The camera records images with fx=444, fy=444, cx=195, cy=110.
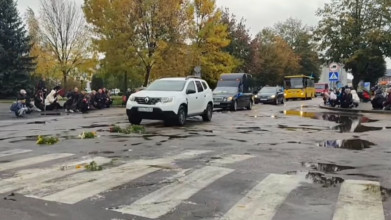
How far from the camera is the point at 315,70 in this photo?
88.4 m

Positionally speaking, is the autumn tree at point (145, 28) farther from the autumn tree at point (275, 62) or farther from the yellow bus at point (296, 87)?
the autumn tree at point (275, 62)

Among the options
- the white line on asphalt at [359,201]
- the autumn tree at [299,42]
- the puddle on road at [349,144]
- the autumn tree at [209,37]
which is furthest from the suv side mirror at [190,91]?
the autumn tree at [299,42]

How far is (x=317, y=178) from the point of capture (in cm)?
693

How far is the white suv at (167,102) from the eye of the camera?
15.1m

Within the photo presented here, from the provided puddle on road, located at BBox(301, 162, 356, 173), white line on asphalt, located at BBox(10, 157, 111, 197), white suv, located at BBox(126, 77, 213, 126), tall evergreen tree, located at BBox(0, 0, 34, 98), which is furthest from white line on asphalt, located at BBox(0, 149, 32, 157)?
tall evergreen tree, located at BBox(0, 0, 34, 98)

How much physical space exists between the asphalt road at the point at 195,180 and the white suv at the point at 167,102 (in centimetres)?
355

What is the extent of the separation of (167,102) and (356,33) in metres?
28.7

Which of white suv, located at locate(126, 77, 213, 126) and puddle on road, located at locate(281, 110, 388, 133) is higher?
white suv, located at locate(126, 77, 213, 126)

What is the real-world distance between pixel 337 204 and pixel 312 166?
8.45 ft

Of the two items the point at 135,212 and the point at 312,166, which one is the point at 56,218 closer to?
the point at 135,212

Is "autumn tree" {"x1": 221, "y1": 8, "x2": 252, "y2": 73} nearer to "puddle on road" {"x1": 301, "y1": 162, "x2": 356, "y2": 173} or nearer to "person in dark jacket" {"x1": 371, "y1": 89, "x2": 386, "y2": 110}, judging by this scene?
"person in dark jacket" {"x1": 371, "y1": 89, "x2": 386, "y2": 110}

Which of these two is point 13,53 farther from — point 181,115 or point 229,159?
point 229,159

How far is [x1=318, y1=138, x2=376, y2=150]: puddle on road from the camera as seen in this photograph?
10.6 m

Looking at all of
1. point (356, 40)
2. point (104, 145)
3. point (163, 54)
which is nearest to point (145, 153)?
point (104, 145)
